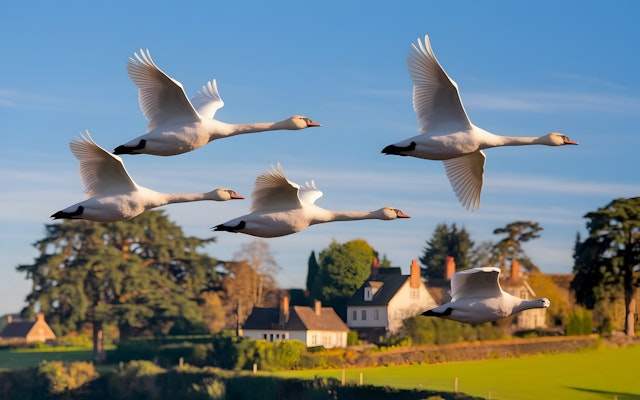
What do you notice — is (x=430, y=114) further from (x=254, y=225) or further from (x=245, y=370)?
(x=245, y=370)

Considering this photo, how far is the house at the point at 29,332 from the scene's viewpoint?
149000 mm

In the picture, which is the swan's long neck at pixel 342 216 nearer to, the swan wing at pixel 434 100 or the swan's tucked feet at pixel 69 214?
the swan wing at pixel 434 100

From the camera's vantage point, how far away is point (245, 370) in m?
118

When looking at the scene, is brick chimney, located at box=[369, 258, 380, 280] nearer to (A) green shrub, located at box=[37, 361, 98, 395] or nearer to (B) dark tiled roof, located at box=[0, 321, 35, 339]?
(A) green shrub, located at box=[37, 361, 98, 395]

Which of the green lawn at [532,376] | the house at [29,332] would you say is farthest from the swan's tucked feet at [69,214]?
the house at [29,332]

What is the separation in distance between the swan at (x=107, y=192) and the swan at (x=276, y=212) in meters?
2.52

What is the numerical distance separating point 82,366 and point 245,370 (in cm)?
1898

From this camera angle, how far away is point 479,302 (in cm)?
3872

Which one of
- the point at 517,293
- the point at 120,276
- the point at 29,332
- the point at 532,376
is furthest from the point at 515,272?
the point at 29,332

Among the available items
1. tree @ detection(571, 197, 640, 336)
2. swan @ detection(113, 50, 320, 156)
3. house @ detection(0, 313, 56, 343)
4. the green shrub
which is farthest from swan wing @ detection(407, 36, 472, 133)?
house @ detection(0, 313, 56, 343)

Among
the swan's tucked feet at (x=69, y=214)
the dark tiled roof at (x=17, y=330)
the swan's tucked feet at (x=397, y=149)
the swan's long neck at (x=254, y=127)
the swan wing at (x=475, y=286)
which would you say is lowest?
the swan wing at (x=475, y=286)

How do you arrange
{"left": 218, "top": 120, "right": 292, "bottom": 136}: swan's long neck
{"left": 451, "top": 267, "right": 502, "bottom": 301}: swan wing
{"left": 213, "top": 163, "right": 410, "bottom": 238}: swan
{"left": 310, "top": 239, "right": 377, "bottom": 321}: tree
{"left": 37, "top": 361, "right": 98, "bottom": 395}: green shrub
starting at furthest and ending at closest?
{"left": 310, "top": 239, "right": 377, "bottom": 321}: tree
{"left": 37, "top": 361, "right": 98, "bottom": 395}: green shrub
{"left": 218, "top": 120, "right": 292, "bottom": 136}: swan's long neck
{"left": 451, "top": 267, "right": 502, "bottom": 301}: swan wing
{"left": 213, "top": 163, "right": 410, "bottom": 238}: swan

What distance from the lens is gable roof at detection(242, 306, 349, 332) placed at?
12181 centimetres

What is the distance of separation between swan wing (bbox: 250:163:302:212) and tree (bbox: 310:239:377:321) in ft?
295
